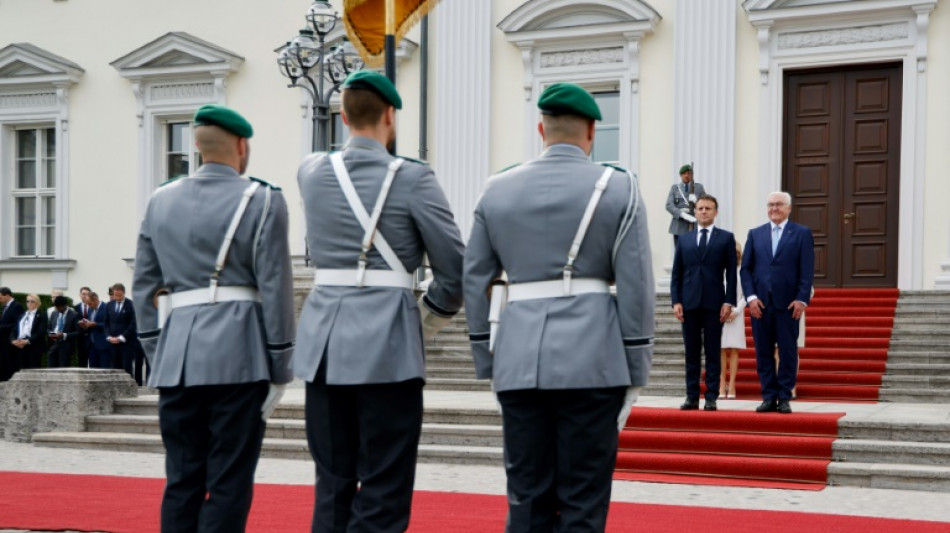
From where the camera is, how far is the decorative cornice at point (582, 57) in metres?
17.9

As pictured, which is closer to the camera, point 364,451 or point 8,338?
point 364,451

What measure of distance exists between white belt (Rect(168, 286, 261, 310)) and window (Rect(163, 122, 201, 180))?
1666 cm

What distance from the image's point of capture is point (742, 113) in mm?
17094

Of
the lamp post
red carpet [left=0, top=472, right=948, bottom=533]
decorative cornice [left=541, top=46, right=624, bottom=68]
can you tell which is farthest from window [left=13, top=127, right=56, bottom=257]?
red carpet [left=0, top=472, right=948, bottom=533]

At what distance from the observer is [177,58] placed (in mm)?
20719

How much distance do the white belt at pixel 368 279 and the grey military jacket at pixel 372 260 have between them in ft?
0.06

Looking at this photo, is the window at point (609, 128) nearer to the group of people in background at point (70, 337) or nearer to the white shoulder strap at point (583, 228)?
the group of people in background at point (70, 337)

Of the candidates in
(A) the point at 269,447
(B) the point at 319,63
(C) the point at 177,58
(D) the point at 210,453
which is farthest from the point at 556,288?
(C) the point at 177,58

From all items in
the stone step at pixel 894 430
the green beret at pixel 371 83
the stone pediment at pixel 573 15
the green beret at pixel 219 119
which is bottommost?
the stone step at pixel 894 430

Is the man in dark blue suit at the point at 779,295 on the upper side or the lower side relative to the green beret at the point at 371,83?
lower

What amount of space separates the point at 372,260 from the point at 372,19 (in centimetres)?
584

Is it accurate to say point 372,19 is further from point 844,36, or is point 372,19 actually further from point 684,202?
point 844,36

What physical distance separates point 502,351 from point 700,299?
6.00 meters

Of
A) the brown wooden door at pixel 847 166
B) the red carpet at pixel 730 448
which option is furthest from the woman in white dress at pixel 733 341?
the brown wooden door at pixel 847 166
